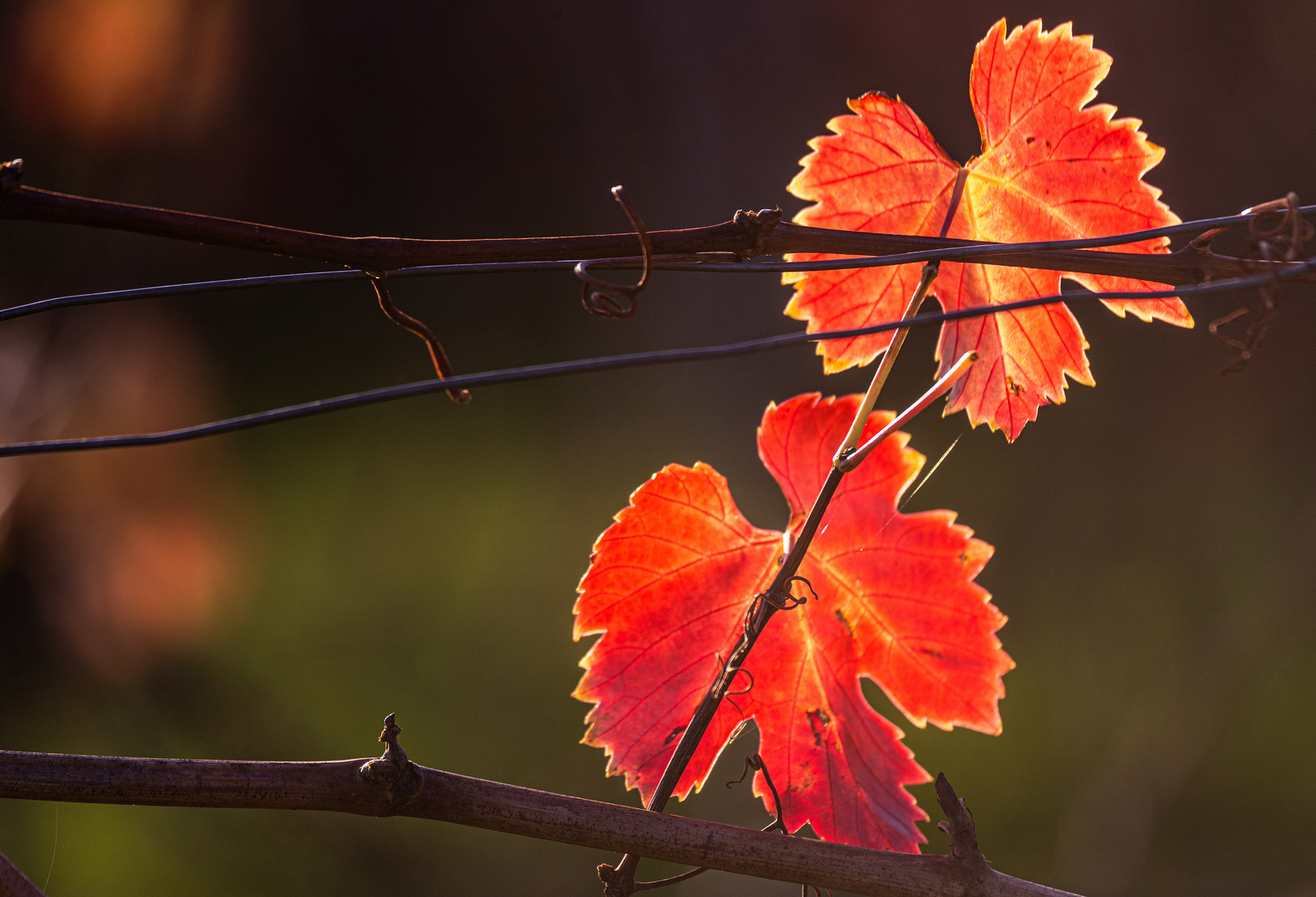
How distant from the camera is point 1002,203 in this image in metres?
0.44

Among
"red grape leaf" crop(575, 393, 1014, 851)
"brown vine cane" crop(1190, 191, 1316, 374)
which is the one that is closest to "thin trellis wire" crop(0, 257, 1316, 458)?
"brown vine cane" crop(1190, 191, 1316, 374)

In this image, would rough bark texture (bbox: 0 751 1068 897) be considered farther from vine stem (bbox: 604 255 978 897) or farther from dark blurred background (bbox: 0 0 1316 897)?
dark blurred background (bbox: 0 0 1316 897)

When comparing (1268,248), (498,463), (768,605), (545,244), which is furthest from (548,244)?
(498,463)

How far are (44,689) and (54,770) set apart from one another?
197 centimetres

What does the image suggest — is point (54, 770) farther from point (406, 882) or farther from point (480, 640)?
point (406, 882)

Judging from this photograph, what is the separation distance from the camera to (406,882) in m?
1.73

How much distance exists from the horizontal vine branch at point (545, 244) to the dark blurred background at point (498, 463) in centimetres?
139

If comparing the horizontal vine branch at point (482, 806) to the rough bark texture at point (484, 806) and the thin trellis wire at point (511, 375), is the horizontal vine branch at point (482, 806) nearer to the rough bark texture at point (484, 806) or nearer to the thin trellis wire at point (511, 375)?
the rough bark texture at point (484, 806)

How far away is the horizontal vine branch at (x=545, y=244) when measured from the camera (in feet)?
0.90

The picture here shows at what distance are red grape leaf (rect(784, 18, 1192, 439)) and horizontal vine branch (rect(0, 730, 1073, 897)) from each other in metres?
0.23

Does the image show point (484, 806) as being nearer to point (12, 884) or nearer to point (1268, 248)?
point (12, 884)

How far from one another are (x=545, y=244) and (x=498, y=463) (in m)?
1.61

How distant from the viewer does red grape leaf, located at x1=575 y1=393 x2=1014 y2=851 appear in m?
0.42

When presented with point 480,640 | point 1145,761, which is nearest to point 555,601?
point 480,640
